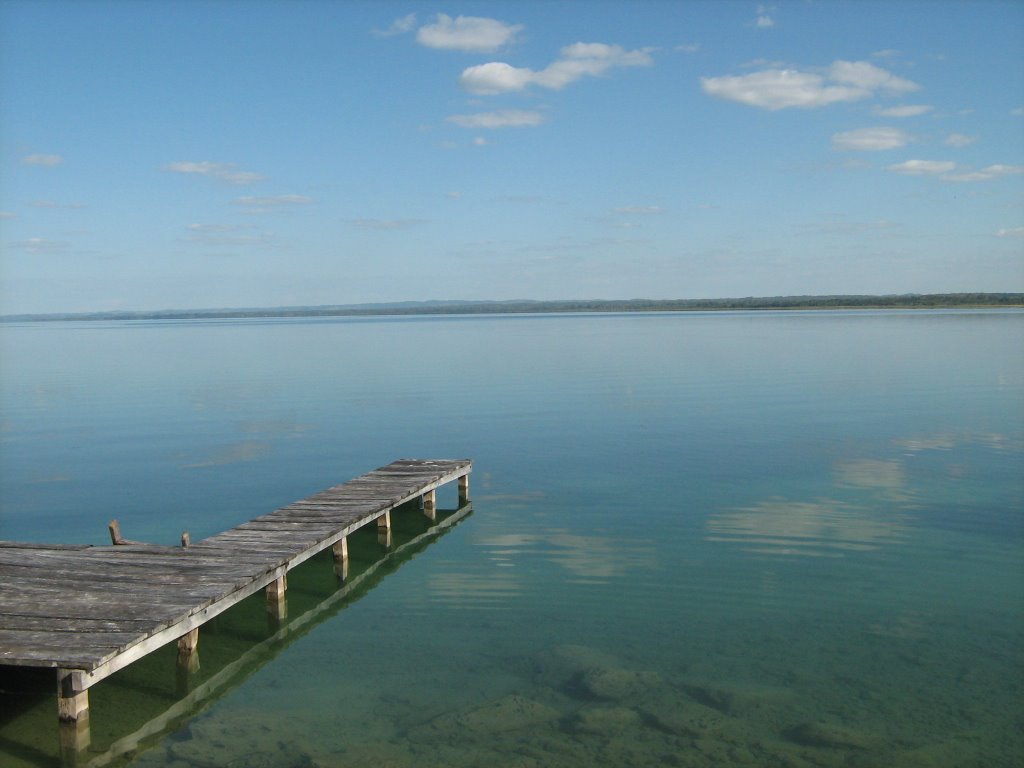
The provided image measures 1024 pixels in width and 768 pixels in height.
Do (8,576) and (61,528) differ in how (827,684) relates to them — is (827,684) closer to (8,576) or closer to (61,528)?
(8,576)

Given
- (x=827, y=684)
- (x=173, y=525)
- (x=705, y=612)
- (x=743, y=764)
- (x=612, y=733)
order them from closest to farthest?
(x=743, y=764) → (x=612, y=733) → (x=827, y=684) → (x=705, y=612) → (x=173, y=525)

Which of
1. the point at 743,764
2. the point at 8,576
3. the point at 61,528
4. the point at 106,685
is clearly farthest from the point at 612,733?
the point at 61,528

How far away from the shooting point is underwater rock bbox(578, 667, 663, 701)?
8987mm

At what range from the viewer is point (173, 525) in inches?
610

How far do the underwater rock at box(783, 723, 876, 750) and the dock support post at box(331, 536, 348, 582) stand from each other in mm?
7023

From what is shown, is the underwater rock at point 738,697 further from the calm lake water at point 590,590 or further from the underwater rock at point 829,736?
the underwater rock at point 829,736

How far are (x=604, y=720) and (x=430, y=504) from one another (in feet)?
28.1

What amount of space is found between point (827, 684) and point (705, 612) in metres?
2.14

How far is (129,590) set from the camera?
9.49 m


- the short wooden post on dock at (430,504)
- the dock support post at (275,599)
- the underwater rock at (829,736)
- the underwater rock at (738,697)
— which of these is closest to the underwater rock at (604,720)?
the underwater rock at (738,697)

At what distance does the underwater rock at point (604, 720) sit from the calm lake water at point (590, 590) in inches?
0.9

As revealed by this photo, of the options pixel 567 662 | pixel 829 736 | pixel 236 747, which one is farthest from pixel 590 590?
pixel 236 747

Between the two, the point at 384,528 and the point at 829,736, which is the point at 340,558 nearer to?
the point at 384,528

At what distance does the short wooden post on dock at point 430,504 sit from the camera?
16.6 metres
